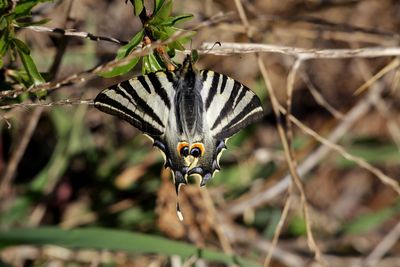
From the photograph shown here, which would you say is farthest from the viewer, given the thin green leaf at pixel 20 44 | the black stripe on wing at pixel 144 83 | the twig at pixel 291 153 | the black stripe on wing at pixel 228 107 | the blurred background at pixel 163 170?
the blurred background at pixel 163 170

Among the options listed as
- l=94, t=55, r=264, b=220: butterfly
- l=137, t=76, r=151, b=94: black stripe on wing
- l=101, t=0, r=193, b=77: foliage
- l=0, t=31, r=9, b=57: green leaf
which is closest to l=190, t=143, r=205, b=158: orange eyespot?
l=94, t=55, r=264, b=220: butterfly

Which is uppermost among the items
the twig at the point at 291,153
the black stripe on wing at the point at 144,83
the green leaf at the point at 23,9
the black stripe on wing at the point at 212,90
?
the green leaf at the point at 23,9

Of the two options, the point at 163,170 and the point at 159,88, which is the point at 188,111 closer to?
the point at 159,88

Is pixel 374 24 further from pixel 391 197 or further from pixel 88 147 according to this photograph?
pixel 88 147

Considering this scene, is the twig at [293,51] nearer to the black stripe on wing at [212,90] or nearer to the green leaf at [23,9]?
the black stripe on wing at [212,90]

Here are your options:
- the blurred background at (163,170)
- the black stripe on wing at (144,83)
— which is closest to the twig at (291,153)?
the blurred background at (163,170)

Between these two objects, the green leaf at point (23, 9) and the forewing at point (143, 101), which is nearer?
the green leaf at point (23, 9)

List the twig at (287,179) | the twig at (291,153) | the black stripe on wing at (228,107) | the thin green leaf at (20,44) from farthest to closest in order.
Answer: the twig at (287,179), the twig at (291,153), the black stripe on wing at (228,107), the thin green leaf at (20,44)

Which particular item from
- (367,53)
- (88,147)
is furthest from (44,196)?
(367,53)
